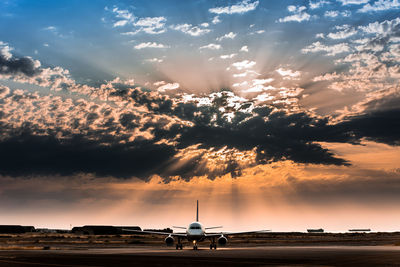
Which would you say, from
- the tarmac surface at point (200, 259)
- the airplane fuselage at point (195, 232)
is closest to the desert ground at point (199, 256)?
the tarmac surface at point (200, 259)

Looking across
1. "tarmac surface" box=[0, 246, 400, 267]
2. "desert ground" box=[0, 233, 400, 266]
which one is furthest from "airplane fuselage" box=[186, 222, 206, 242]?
"tarmac surface" box=[0, 246, 400, 267]

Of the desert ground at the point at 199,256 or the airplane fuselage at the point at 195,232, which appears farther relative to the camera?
the airplane fuselage at the point at 195,232

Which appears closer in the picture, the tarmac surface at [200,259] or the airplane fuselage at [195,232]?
the tarmac surface at [200,259]

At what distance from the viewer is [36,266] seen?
92.8ft

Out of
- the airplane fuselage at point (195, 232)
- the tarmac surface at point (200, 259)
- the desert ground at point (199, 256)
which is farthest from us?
the airplane fuselage at point (195, 232)

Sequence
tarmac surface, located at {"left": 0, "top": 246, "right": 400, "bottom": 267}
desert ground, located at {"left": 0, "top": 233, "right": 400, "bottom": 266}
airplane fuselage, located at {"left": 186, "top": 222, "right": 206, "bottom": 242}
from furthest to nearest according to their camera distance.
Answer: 1. airplane fuselage, located at {"left": 186, "top": 222, "right": 206, "bottom": 242}
2. desert ground, located at {"left": 0, "top": 233, "right": 400, "bottom": 266}
3. tarmac surface, located at {"left": 0, "top": 246, "right": 400, "bottom": 267}

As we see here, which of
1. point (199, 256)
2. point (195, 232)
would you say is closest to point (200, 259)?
point (199, 256)

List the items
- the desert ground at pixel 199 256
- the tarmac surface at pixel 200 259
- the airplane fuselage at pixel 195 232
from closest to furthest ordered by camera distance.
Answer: the tarmac surface at pixel 200 259
the desert ground at pixel 199 256
the airplane fuselage at pixel 195 232

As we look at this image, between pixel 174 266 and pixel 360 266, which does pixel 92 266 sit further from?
pixel 360 266

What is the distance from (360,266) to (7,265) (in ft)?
76.7

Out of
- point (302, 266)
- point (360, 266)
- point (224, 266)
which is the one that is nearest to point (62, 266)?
point (224, 266)

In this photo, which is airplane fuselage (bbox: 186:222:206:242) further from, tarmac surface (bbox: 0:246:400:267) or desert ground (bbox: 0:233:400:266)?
tarmac surface (bbox: 0:246:400:267)

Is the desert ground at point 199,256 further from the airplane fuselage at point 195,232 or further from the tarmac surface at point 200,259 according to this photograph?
the airplane fuselage at point 195,232

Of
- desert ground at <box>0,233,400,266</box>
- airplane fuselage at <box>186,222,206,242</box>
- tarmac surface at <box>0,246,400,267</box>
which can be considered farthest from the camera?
airplane fuselage at <box>186,222,206,242</box>
